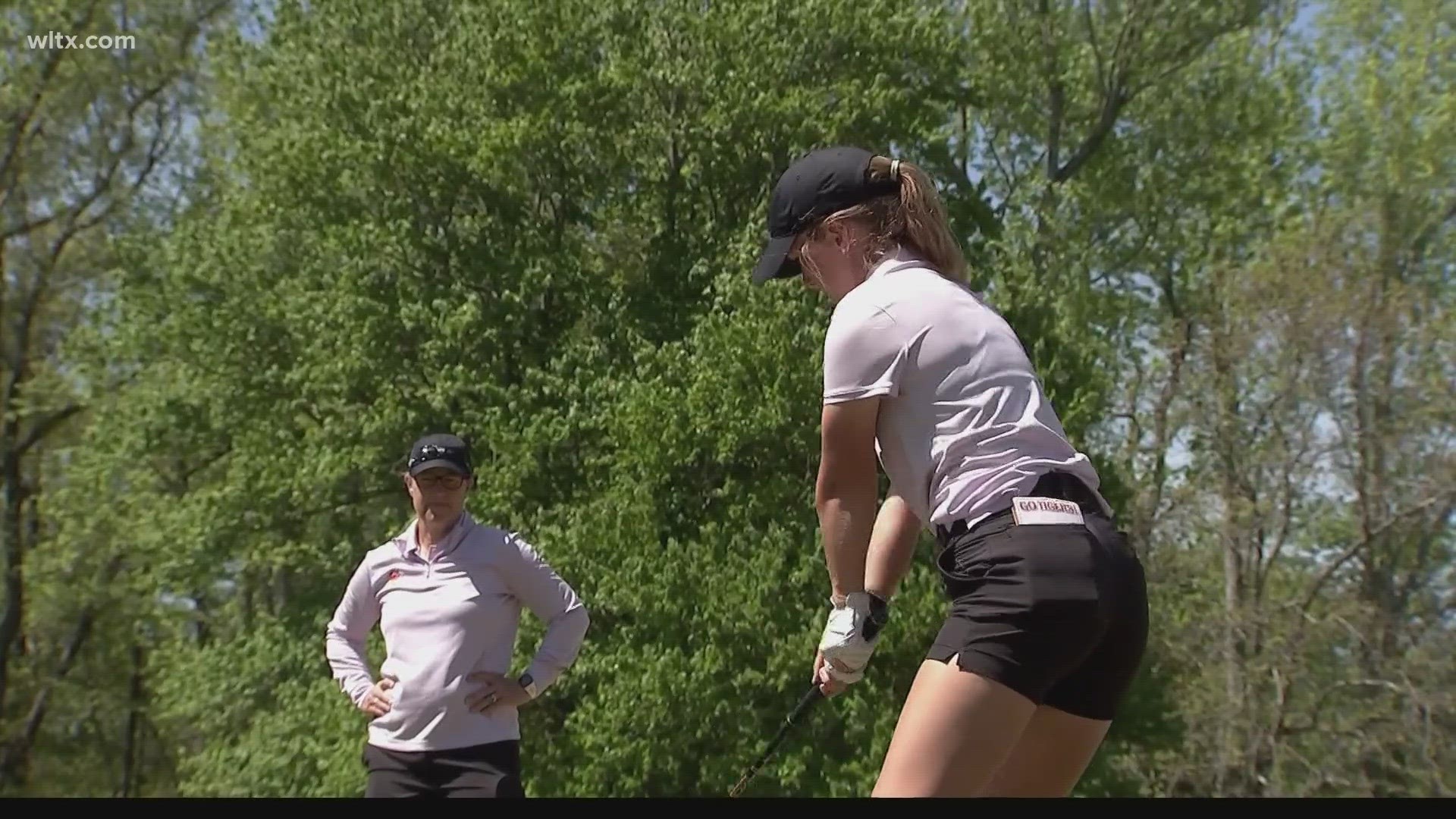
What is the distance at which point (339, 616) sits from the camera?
4.59 metres

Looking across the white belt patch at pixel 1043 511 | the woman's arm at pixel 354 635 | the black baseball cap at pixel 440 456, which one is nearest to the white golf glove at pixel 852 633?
the white belt patch at pixel 1043 511

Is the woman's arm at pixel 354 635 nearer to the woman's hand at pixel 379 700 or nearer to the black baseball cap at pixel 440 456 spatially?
the woman's hand at pixel 379 700

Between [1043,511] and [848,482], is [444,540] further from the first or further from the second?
[1043,511]

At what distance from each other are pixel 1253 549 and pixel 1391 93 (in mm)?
6916

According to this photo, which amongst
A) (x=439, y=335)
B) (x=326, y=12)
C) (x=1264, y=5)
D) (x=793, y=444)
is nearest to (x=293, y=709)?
(x=439, y=335)

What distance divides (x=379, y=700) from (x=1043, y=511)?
2.58 m

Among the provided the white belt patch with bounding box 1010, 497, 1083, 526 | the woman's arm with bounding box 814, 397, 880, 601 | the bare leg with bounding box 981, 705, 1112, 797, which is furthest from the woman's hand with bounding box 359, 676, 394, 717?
the white belt patch with bounding box 1010, 497, 1083, 526

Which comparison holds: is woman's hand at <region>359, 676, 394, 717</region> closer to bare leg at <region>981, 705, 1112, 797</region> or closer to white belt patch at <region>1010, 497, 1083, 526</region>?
bare leg at <region>981, 705, 1112, 797</region>

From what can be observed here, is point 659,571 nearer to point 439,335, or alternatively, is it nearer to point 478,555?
point 439,335

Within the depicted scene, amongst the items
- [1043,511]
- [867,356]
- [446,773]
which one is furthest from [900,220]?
[446,773]

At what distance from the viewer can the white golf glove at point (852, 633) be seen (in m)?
2.48

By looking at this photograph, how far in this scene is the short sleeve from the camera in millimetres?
2277

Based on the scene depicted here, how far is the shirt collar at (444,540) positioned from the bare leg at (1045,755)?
7.49 ft

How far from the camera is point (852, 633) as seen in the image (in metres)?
2.47
